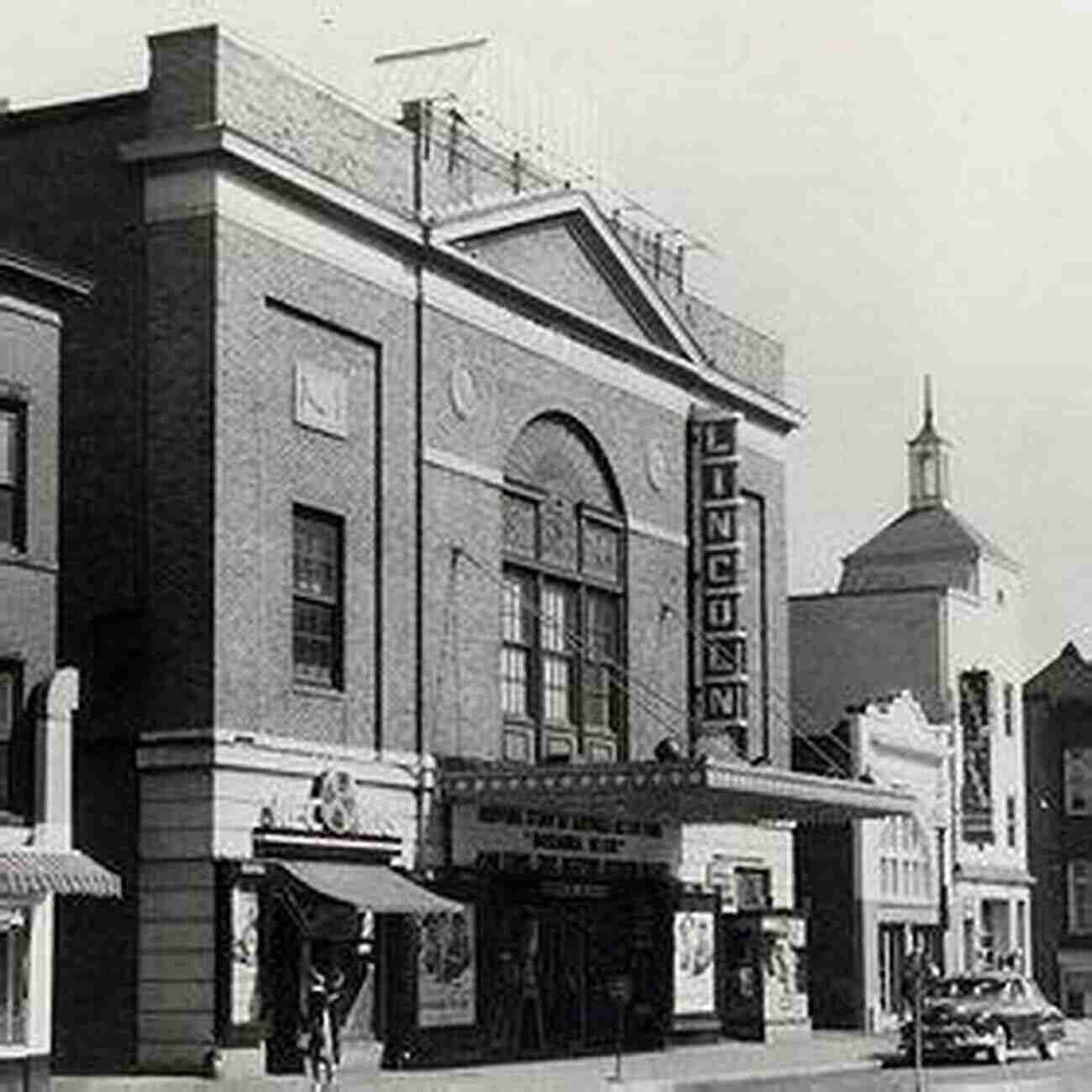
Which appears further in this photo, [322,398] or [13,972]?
[322,398]

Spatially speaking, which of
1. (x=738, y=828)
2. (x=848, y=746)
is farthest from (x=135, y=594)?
(x=848, y=746)

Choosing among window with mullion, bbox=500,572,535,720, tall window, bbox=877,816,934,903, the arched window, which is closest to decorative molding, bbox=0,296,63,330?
the arched window

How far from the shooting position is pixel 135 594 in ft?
121

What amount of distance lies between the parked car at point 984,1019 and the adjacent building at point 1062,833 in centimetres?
3549

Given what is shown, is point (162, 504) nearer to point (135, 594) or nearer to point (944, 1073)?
point (135, 594)

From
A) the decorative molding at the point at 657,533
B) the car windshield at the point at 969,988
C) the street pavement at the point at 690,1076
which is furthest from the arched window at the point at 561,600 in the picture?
the car windshield at the point at 969,988

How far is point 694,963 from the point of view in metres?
50.0

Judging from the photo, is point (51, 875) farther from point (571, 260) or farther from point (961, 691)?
point (961, 691)

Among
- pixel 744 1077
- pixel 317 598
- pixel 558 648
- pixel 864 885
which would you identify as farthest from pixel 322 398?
pixel 864 885

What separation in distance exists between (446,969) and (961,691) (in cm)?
2908

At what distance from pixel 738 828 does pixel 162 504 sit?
64.3 feet

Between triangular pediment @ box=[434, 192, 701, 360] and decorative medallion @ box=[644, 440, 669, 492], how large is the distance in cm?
193

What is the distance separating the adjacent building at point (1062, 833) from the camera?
8494 centimetres

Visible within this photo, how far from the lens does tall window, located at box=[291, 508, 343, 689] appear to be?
38.8 metres
